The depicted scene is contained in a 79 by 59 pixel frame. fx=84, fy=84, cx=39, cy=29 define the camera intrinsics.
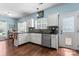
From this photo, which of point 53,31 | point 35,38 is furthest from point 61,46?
point 35,38

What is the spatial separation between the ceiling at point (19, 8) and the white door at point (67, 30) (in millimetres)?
385

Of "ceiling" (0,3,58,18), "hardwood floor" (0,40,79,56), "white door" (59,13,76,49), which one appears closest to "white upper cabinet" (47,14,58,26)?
"white door" (59,13,76,49)

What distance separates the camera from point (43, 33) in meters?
1.86

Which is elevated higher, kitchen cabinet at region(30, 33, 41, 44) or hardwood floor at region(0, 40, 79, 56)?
kitchen cabinet at region(30, 33, 41, 44)

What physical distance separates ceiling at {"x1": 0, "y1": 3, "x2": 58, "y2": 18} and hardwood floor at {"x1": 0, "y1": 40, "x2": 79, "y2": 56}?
2.01ft

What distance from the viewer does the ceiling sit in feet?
5.61

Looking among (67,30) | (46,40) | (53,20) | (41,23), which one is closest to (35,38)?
(46,40)

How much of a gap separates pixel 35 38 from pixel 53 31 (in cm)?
43

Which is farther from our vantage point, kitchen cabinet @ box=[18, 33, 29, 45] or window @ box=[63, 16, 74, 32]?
kitchen cabinet @ box=[18, 33, 29, 45]

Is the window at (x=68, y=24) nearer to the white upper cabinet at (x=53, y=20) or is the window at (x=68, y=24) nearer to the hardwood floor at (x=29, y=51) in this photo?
the white upper cabinet at (x=53, y=20)

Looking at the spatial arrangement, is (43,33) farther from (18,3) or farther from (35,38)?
(18,3)

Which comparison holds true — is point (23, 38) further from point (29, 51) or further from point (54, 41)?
point (54, 41)

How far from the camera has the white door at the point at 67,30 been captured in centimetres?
174

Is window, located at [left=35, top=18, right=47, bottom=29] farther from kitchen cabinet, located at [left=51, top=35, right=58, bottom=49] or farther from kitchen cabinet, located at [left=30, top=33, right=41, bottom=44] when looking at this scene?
kitchen cabinet, located at [left=51, top=35, right=58, bottom=49]
